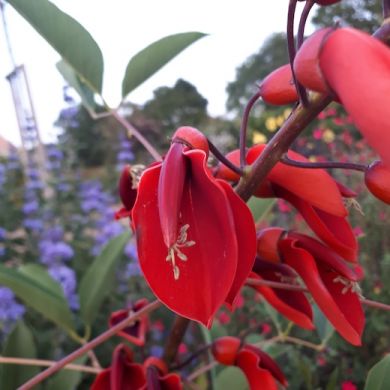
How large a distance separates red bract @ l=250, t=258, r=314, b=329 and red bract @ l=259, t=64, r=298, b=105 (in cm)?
13

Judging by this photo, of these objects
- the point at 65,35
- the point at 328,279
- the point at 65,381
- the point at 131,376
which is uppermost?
the point at 65,35

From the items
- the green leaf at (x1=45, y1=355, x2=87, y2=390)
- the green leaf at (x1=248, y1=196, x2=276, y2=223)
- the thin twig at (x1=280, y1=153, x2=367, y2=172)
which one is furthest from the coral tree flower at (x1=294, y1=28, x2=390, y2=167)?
the green leaf at (x1=45, y1=355, x2=87, y2=390)

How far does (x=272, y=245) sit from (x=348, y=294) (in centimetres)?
6

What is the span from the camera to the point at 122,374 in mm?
425

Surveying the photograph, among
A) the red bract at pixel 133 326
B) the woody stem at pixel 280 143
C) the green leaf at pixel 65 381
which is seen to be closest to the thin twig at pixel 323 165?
the woody stem at pixel 280 143

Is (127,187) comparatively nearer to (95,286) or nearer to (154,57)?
(154,57)

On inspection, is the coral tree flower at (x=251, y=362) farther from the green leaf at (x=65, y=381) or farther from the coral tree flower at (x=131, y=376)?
the green leaf at (x=65, y=381)

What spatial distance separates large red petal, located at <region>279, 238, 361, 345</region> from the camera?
1.06ft

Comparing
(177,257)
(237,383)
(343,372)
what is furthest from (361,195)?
(177,257)

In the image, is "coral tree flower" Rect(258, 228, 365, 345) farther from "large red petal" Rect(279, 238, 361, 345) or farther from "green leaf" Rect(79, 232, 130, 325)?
"green leaf" Rect(79, 232, 130, 325)

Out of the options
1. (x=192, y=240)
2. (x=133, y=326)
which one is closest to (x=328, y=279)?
(x=192, y=240)

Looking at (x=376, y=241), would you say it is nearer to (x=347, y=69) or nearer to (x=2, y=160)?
(x=347, y=69)

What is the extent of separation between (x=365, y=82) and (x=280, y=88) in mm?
147

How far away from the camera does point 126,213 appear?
0.43 metres
